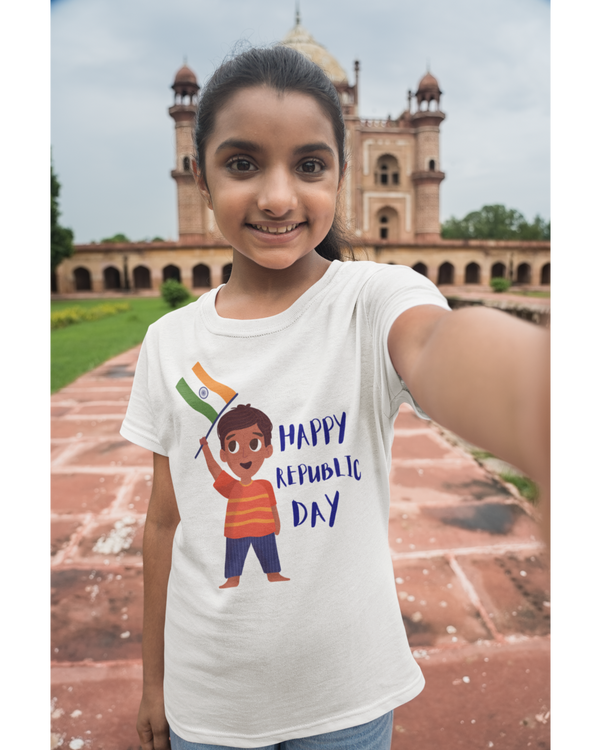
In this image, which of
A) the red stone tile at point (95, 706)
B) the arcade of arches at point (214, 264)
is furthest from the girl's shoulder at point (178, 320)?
the arcade of arches at point (214, 264)

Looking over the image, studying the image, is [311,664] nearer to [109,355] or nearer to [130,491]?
→ [130,491]

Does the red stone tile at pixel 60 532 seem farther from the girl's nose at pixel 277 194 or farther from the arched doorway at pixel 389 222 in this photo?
the arched doorway at pixel 389 222

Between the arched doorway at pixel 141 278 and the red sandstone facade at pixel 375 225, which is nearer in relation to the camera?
the red sandstone facade at pixel 375 225

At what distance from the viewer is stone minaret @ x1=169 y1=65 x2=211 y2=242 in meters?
19.5

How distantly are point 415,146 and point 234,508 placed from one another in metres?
25.1

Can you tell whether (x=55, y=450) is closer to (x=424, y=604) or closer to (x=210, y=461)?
(x=424, y=604)

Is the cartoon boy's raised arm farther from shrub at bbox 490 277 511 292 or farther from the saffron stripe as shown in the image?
shrub at bbox 490 277 511 292

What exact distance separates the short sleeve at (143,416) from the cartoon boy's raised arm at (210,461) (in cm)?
12

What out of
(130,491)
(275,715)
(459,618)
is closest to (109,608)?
(130,491)

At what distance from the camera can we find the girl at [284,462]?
0.66 m

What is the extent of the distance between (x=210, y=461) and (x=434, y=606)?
4.18ft

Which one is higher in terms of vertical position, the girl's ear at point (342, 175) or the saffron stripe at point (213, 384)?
the girl's ear at point (342, 175)

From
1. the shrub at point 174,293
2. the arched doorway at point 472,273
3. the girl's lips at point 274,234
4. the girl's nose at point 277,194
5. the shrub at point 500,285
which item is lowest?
the girl's lips at point 274,234

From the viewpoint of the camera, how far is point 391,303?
22.9 inches
